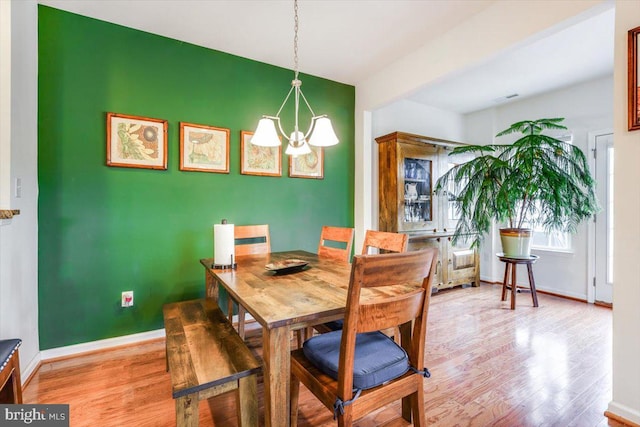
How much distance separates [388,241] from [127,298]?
217 centimetres

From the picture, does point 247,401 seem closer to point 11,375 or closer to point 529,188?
point 11,375

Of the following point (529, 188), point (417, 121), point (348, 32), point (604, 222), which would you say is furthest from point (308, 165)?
point (604, 222)

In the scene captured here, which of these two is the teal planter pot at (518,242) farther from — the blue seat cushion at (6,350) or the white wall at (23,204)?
the white wall at (23,204)

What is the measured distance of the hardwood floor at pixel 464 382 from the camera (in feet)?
5.25

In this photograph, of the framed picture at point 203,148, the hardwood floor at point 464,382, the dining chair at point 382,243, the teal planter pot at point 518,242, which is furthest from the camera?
the teal planter pot at point 518,242

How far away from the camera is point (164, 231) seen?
102 inches

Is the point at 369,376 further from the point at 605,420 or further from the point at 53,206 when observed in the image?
the point at 53,206

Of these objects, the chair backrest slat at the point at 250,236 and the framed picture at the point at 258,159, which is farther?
the framed picture at the point at 258,159

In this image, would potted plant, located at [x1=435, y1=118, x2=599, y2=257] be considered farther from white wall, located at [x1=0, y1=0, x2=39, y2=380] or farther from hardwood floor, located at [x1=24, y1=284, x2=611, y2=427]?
white wall, located at [x1=0, y1=0, x2=39, y2=380]

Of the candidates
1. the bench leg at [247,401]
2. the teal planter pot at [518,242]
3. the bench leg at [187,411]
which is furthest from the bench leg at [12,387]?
the teal planter pot at [518,242]

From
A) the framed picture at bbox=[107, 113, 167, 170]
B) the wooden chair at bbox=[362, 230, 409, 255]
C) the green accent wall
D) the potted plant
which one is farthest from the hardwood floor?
the framed picture at bbox=[107, 113, 167, 170]

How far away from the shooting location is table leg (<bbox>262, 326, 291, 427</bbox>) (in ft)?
3.56

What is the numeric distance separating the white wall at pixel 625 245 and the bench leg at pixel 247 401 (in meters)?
1.89

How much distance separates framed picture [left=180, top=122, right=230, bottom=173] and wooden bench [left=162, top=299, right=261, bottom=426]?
1518 mm
